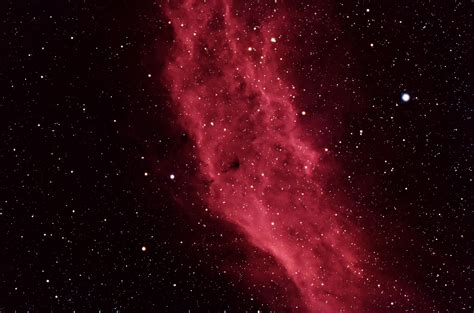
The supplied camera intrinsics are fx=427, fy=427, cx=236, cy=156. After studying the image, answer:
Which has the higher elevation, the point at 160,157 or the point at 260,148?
the point at 260,148

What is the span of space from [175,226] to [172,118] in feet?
2.62

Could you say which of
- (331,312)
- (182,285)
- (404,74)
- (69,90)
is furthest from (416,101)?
(69,90)

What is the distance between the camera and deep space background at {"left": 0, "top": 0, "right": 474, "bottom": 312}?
112 inches

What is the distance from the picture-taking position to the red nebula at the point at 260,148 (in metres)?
2.82

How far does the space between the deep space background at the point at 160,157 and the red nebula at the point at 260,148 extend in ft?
0.43

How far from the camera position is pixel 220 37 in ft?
9.25

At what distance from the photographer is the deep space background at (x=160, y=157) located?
285 cm

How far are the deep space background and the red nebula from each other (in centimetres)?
13

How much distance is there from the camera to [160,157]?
3.01 metres

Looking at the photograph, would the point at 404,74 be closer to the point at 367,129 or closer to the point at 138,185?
the point at 367,129

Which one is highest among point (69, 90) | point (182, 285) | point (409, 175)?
point (409, 175)

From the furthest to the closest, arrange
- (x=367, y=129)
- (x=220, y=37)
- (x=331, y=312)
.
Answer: (x=331, y=312) → (x=367, y=129) → (x=220, y=37)

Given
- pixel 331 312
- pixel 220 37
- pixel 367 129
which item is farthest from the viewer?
pixel 331 312

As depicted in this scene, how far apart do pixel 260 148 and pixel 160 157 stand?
706mm
